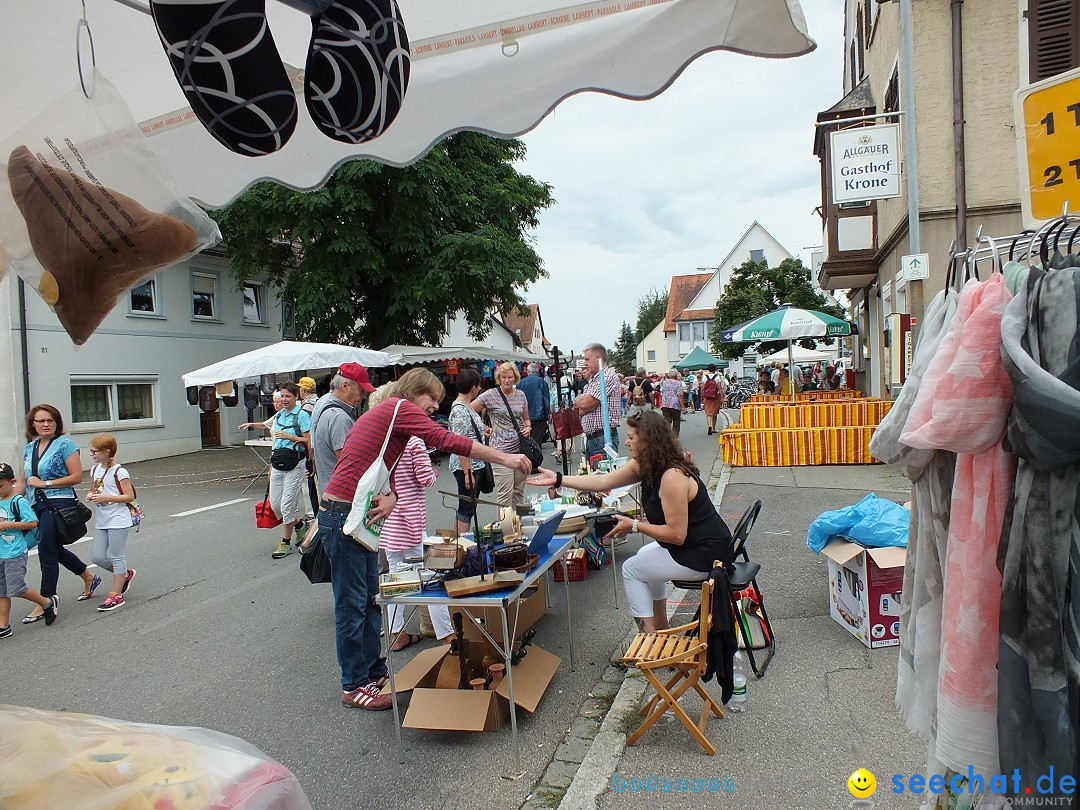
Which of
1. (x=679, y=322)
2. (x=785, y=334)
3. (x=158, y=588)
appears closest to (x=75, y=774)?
(x=158, y=588)

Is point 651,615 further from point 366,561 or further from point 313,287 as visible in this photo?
point 313,287

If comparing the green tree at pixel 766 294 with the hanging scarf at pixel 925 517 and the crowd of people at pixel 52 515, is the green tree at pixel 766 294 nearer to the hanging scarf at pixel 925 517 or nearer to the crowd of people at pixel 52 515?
the crowd of people at pixel 52 515

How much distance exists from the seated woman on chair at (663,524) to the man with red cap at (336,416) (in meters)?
1.36

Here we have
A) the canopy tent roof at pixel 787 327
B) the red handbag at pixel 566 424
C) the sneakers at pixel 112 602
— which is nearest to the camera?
the sneakers at pixel 112 602

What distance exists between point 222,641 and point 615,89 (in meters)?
4.96

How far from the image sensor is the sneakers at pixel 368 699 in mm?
4102

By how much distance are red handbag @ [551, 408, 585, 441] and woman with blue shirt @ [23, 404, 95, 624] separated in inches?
186

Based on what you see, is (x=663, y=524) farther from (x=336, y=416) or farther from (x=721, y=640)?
(x=336, y=416)

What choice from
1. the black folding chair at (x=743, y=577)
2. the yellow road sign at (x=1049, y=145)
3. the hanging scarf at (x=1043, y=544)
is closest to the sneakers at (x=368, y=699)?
the black folding chair at (x=743, y=577)

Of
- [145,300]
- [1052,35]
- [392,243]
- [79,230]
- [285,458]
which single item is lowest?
[285,458]

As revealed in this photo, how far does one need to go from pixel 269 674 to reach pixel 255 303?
2223cm

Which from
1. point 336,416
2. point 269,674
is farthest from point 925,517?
point 269,674

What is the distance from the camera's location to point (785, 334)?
1534 centimetres

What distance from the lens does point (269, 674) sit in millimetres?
4746
